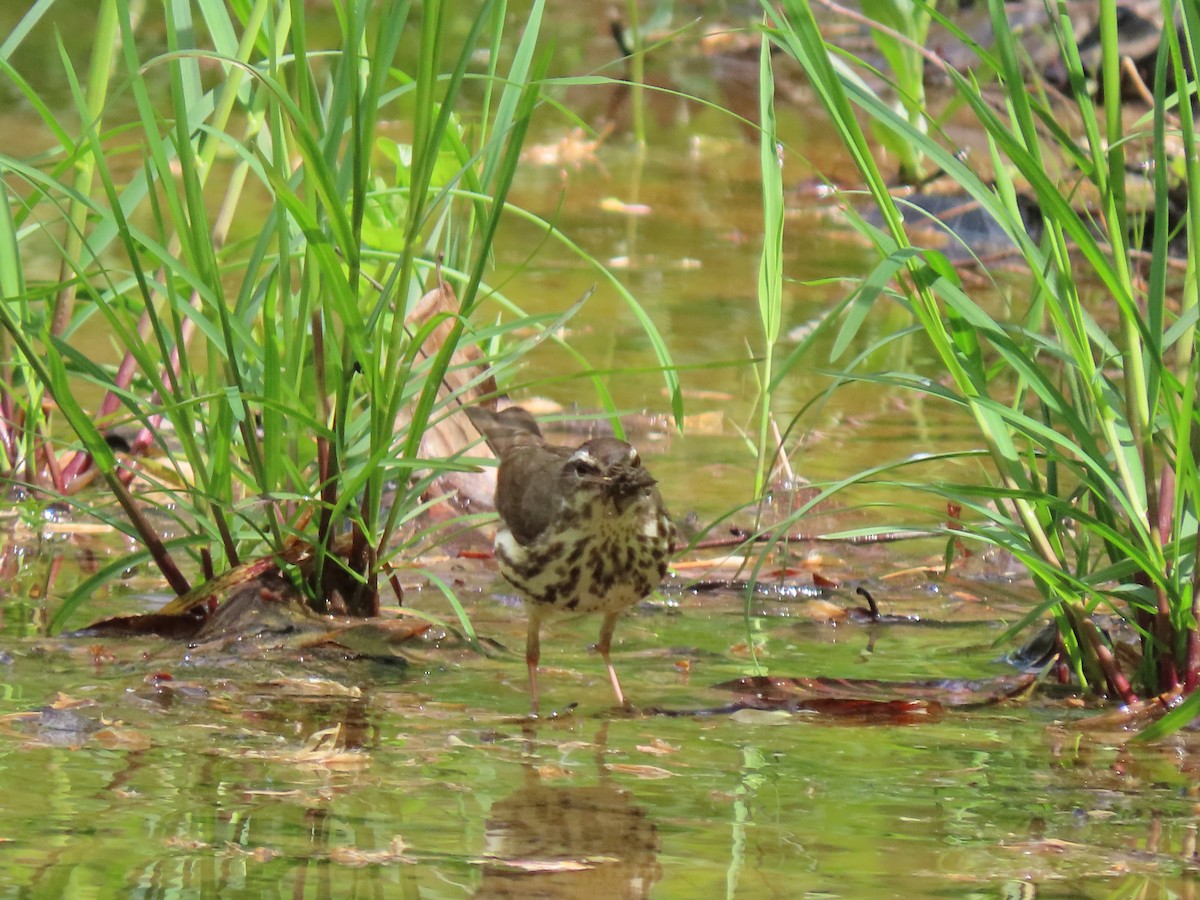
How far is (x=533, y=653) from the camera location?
3936mm

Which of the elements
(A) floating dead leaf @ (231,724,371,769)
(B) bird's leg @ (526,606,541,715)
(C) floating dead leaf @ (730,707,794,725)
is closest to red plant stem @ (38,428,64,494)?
(B) bird's leg @ (526,606,541,715)

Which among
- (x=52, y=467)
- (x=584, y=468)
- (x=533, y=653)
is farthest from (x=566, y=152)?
(x=533, y=653)

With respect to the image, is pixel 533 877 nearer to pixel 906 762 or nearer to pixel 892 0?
pixel 906 762

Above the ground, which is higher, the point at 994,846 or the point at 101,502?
the point at 101,502

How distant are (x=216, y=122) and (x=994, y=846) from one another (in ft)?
7.58

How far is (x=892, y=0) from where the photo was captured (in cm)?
788

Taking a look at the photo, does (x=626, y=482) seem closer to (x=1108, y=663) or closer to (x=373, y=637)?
(x=373, y=637)

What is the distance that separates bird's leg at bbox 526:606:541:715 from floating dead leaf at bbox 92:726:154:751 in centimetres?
78

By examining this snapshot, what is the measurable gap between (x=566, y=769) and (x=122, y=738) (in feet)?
2.49

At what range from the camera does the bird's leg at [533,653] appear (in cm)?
363

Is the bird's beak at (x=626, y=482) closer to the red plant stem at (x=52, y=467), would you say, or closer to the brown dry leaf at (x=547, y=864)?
the brown dry leaf at (x=547, y=864)

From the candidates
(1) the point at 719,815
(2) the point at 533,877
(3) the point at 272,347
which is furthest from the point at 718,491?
(2) the point at 533,877

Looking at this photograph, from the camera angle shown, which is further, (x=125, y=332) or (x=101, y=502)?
(x=101, y=502)

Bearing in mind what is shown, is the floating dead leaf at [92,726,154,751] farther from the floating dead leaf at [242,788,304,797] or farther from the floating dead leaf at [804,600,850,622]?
the floating dead leaf at [804,600,850,622]
